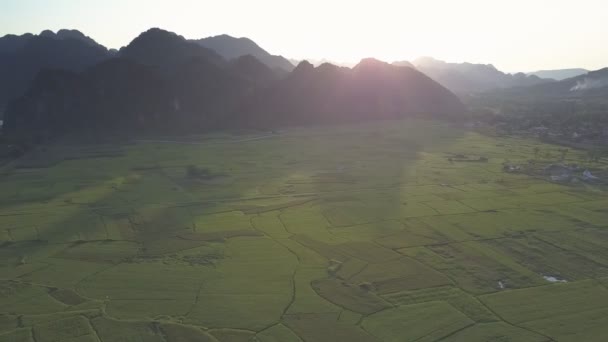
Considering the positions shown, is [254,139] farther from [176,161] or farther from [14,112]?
[14,112]

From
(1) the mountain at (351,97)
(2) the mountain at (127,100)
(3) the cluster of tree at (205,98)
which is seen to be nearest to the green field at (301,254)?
(2) the mountain at (127,100)

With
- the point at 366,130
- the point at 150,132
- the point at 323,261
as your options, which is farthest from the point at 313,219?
the point at 150,132

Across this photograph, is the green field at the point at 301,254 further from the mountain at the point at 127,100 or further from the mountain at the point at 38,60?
the mountain at the point at 38,60

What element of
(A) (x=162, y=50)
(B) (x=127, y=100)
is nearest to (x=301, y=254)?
(B) (x=127, y=100)

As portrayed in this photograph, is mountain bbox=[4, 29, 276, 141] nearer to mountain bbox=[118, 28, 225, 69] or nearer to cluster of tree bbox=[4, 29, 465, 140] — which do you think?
cluster of tree bbox=[4, 29, 465, 140]

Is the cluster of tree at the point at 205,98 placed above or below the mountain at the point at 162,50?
below

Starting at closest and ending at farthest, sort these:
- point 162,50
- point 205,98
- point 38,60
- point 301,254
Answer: point 301,254, point 205,98, point 162,50, point 38,60

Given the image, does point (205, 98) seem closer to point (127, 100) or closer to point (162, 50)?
point (127, 100)
